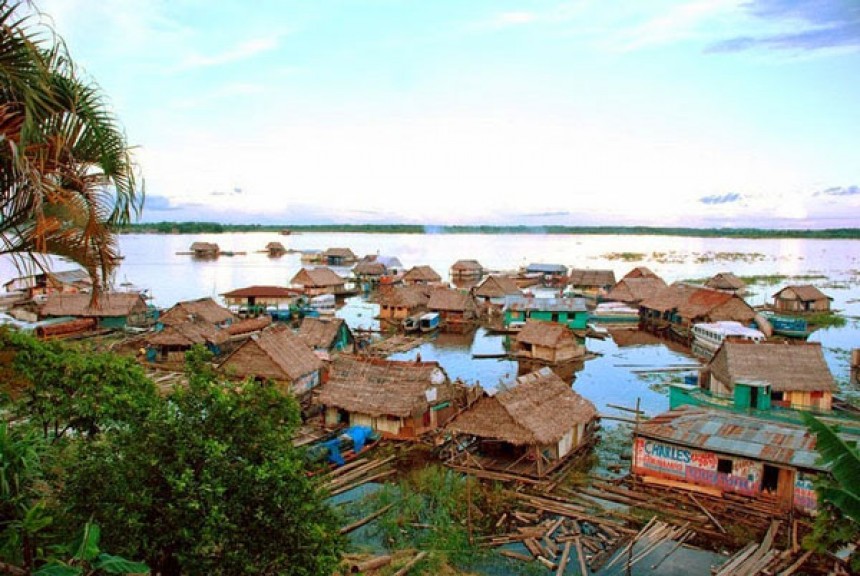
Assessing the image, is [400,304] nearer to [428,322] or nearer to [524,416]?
[428,322]

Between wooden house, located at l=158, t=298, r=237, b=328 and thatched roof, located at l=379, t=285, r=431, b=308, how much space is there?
411 inches

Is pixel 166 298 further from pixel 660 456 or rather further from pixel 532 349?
pixel 660 456

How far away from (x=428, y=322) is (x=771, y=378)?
2040cm

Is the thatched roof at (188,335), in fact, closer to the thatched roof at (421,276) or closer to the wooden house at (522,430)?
the wooden house at (522,430)

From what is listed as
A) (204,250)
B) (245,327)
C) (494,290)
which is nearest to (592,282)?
(494,290)

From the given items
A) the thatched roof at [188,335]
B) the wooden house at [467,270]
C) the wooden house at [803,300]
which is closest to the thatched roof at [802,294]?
the wooden house at [803,300]

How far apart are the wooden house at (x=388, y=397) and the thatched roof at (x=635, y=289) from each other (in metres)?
29.7

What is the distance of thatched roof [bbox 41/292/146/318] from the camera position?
3438cm

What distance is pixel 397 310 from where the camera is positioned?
4059 cm

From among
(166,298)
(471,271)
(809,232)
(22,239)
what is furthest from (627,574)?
(809,232)

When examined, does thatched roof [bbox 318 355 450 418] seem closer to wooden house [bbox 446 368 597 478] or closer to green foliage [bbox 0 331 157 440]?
wooden house [bbox 446 368 597 478]

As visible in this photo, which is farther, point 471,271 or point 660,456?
point 471,271

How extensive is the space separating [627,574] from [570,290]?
41.0m

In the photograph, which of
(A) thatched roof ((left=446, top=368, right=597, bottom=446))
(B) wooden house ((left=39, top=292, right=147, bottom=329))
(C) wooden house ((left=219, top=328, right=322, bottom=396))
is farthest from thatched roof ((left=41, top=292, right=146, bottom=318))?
(A) thatched roof ((left=446, top=368, right=597, bottom=446))
